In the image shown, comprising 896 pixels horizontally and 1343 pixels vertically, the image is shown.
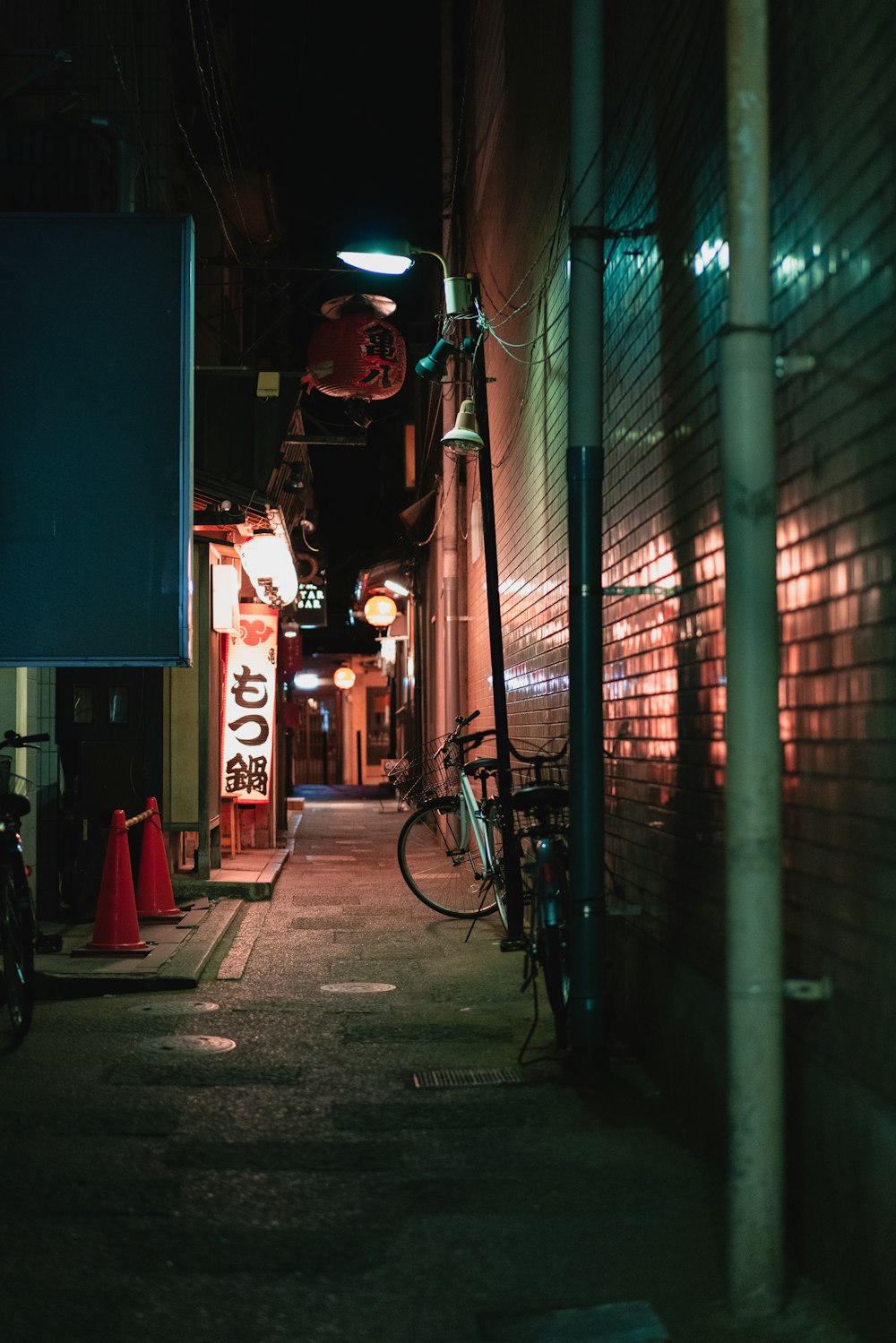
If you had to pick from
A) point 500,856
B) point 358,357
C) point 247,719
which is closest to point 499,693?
point 500,856

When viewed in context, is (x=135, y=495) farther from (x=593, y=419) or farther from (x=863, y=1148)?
(x=863, y=1148)

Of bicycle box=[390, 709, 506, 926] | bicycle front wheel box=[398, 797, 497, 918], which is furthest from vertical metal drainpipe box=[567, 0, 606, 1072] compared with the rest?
bicycle front wheel box=[398, 797, 497, 918]

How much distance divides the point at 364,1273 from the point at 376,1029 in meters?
3.45

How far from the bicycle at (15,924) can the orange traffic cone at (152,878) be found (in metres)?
3.72

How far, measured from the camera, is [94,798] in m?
10.9

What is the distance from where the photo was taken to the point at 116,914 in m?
9.51

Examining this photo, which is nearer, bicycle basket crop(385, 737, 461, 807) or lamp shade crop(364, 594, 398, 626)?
bicycle basket crop(385, 737, 461, 807)

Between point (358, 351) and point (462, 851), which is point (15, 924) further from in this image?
point (358, 351)

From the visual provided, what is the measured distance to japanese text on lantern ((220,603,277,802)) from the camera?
14977 mm

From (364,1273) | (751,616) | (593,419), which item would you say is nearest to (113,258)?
(593,419)

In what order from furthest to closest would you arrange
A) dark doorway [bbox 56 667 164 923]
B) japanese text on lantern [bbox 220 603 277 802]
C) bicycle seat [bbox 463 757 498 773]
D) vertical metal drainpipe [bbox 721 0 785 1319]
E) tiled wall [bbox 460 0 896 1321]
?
1. japanese text on lantern [bbox 220 603 277 802]
2. dark doorway [bbox 56 667 164 923]
3. bicycle seat [bbox 463 757 498 773]
4. vertical metal drainpipe [bbox 721 0 785 1319]
5. tiled wall [bbox 460 0 896 1321]

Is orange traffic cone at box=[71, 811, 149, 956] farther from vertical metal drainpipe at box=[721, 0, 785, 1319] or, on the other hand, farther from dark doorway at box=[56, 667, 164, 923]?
vertical metal drainpipe at box=[721, 0, 785, 1319]

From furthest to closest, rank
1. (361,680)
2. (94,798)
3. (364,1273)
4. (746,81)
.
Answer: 1. (361,680)
2. (94,798)
3. (364,1273)
4. (746,81)

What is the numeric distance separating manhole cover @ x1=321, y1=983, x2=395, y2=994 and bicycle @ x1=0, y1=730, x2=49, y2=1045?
2260 mm
